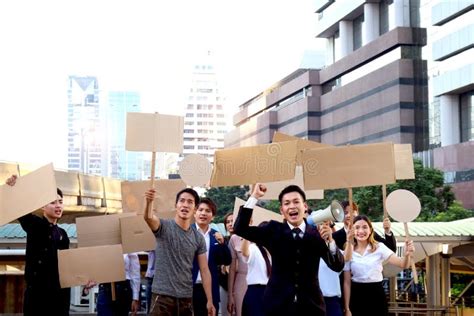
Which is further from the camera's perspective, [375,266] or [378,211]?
[378,211]

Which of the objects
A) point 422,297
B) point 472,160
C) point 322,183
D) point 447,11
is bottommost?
point 422,297

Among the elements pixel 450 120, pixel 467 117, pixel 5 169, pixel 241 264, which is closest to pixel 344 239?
pixel 241 264

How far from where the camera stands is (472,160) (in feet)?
196

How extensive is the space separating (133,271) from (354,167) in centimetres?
Answer: 262

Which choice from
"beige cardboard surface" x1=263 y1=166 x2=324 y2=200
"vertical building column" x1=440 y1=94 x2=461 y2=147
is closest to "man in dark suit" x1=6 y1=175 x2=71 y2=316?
"beige cardboard surface" x1=263 y1=166 x2=324 y2=200

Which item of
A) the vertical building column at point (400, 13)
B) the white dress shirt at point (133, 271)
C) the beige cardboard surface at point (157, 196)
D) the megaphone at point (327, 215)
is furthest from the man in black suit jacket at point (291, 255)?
the vertical building column at point (400, 13)

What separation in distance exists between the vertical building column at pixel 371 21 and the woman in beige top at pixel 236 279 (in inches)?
2769

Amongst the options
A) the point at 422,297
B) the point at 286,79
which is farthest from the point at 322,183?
the point at 286,79

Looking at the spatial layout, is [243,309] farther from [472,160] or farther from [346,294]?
[472,160]

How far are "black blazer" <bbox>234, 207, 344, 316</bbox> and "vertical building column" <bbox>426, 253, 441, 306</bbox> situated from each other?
31.0 ft

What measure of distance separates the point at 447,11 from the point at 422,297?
138ft

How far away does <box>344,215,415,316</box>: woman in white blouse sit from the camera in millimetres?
8344

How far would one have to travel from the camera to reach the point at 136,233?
8461mm

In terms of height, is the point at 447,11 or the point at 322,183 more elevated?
the point at 447,11
